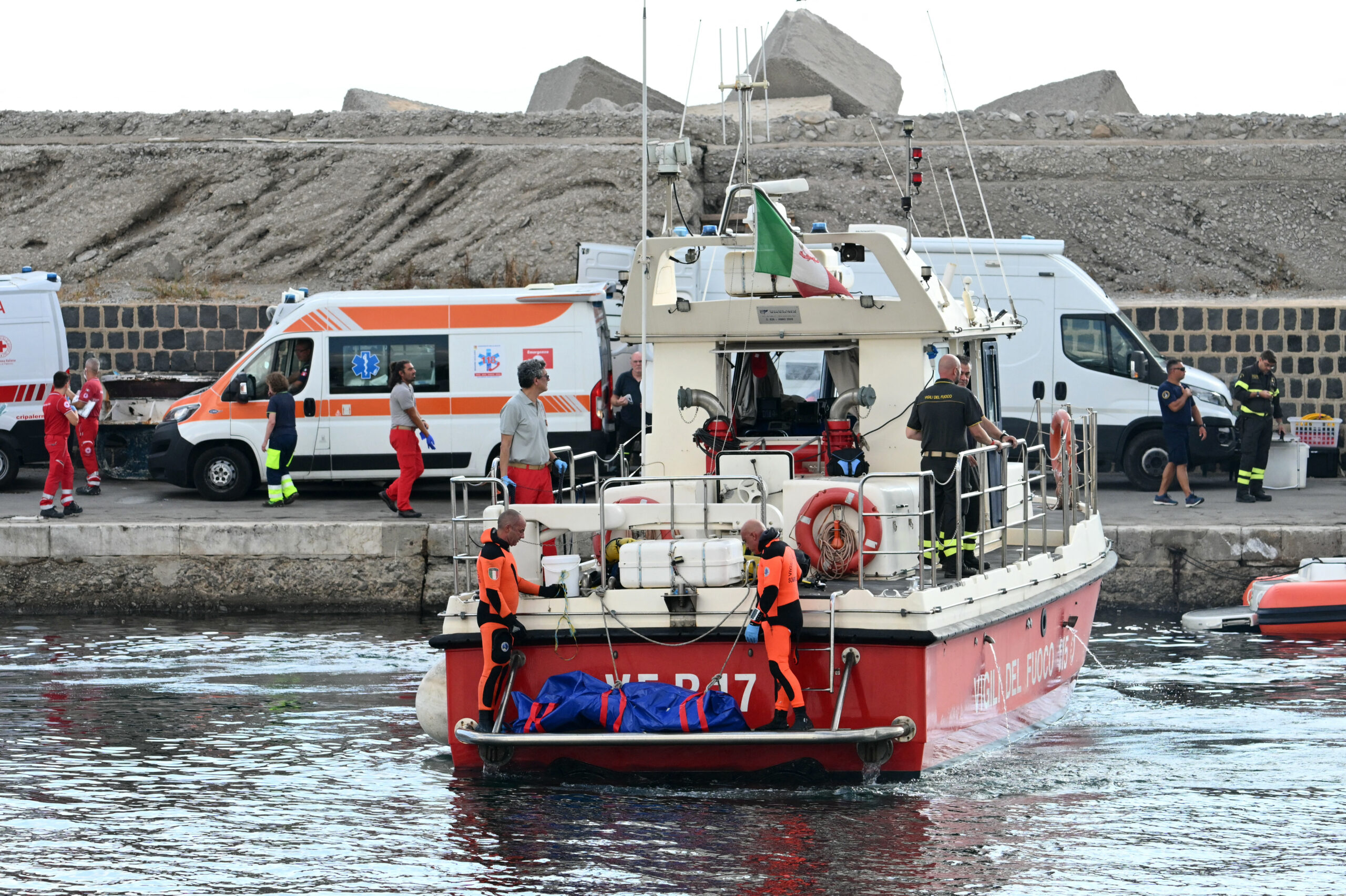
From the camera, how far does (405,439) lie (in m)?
15.2

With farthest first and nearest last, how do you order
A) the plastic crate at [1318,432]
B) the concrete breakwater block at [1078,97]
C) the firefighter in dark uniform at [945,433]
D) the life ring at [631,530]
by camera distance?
the concrete breakwater block at [1078,97] < the plastic crate at [1318,432] < the firefighter in dark uniform at [945,433] < the life ring at [631,530]

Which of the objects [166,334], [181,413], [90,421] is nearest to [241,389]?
[181,413]

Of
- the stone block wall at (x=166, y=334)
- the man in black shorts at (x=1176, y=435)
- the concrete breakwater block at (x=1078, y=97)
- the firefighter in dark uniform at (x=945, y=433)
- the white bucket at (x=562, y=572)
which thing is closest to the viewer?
the white bucket at (x=562, y=572)

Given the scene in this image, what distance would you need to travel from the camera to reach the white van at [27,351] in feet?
57.9

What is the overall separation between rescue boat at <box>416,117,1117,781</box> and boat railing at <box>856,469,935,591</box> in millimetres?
33

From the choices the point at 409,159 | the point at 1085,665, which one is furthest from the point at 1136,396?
the point at 409,159

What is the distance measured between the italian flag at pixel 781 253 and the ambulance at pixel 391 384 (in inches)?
286

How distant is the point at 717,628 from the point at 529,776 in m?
1.33

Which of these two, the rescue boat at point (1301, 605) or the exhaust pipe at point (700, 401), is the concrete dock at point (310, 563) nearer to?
the rescue boat at point (1301, 605)

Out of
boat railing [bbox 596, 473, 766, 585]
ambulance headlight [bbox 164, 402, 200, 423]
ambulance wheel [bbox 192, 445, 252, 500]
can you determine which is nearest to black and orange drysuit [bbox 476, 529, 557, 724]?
boat railing [bbox 596, 473, 766, 585]

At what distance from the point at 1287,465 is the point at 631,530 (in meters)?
11.0

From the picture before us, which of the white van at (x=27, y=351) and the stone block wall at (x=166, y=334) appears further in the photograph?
the stone block wall at (x=166, y=334)

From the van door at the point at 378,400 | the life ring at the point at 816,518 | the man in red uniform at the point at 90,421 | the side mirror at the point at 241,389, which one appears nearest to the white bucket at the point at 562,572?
the life ring at the point at 816,518

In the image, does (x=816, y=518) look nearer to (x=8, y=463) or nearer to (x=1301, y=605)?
(x=1301, y=605)
